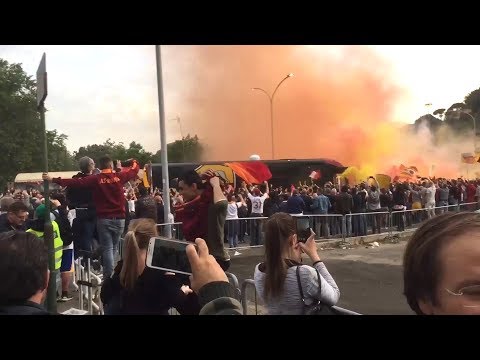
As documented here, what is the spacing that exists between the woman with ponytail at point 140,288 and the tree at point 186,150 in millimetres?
4408

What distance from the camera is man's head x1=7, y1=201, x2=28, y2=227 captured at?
14.1 ft

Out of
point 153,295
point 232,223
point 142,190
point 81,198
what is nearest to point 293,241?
point 153,295

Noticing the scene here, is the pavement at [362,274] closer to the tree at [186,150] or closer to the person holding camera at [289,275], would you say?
the person holding camera at [289,275]

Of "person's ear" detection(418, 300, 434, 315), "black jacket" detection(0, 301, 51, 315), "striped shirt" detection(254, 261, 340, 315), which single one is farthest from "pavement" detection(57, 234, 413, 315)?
"person's ear" detection(418, 300, 434, 315)

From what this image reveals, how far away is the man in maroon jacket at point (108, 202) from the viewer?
4.49 m

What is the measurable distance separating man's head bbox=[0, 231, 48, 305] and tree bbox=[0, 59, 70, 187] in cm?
233

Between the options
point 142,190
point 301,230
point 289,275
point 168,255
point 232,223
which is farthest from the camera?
point 232,223

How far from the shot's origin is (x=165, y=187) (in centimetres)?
683

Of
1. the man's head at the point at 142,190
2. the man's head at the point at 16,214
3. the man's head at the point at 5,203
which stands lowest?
the man's head at the point at 16,214

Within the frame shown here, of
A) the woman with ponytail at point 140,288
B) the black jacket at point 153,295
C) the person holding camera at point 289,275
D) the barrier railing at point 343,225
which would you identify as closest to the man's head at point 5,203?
the woman with ponytail at point 140,288

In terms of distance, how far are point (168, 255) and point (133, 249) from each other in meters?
1.18

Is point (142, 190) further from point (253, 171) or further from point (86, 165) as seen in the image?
point (253, 171)

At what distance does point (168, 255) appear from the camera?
3.94ft
